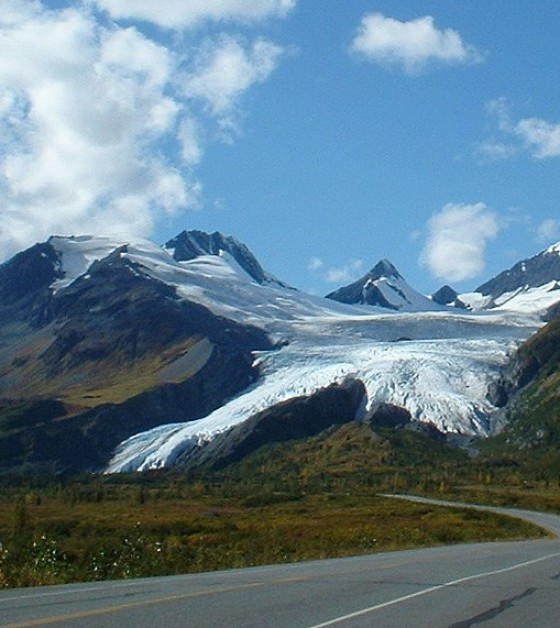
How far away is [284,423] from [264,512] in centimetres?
9778

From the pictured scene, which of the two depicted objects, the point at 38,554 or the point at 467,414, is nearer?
the point at 38,554

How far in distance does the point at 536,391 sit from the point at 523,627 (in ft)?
551

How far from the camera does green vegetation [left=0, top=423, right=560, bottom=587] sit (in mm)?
26719

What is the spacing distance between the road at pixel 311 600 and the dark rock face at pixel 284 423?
141421 mm

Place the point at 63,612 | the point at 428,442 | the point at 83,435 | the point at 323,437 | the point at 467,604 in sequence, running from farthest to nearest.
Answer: the point at 83,435 < the point at 323,437 < the point at 428,442 < the point at 467,604 < the point at 63,612

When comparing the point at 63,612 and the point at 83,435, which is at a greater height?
the point at 83,435

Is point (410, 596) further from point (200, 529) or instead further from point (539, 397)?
point (539, 397)

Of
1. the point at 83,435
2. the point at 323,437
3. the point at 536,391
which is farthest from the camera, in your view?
the point at 83,435

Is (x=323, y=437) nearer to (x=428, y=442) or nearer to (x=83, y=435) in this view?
(x=428, y=442)

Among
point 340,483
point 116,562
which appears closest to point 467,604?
point 116,562

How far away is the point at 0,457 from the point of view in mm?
179250

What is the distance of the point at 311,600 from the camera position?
15.6m

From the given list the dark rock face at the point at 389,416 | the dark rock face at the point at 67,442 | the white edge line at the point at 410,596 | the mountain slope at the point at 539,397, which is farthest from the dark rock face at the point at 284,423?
the white edge line at the point at 410,596

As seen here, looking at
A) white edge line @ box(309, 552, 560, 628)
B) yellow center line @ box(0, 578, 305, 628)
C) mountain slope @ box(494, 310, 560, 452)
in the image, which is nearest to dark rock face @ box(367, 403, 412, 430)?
Result: mountain slope @ box(494, 310, 560, 452)
